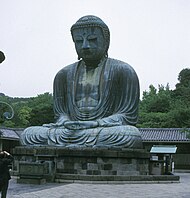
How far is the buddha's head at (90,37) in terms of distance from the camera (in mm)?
15211

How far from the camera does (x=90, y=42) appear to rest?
50.2 feet

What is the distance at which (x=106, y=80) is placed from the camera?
1495 centimetres

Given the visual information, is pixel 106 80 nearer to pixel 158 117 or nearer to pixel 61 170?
pixel 61 170

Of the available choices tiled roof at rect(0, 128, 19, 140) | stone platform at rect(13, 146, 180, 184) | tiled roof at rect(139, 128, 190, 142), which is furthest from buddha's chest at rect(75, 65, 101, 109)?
tiled roof at rect(139, 128, 190, 142)

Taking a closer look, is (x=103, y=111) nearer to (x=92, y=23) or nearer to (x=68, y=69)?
(x=68, y=69)

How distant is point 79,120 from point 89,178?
3250 mm

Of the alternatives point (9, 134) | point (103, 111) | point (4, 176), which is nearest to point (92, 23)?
point (103, 111)

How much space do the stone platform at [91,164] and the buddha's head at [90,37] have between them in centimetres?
411

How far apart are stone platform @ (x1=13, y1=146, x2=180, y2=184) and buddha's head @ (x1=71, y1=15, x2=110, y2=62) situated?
13.5 ft

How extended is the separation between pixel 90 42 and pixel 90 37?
181mm

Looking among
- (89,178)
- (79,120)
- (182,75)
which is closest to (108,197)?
(89,178)

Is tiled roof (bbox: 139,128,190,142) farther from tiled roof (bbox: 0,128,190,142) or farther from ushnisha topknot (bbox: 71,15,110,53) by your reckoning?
ushnisha topknot (bbox: 71,15,110,53)

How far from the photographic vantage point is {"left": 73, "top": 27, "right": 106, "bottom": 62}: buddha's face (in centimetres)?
1519

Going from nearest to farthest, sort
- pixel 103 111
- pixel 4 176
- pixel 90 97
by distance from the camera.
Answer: pixel 4 176, pixel 103 111, pixel 90 97
